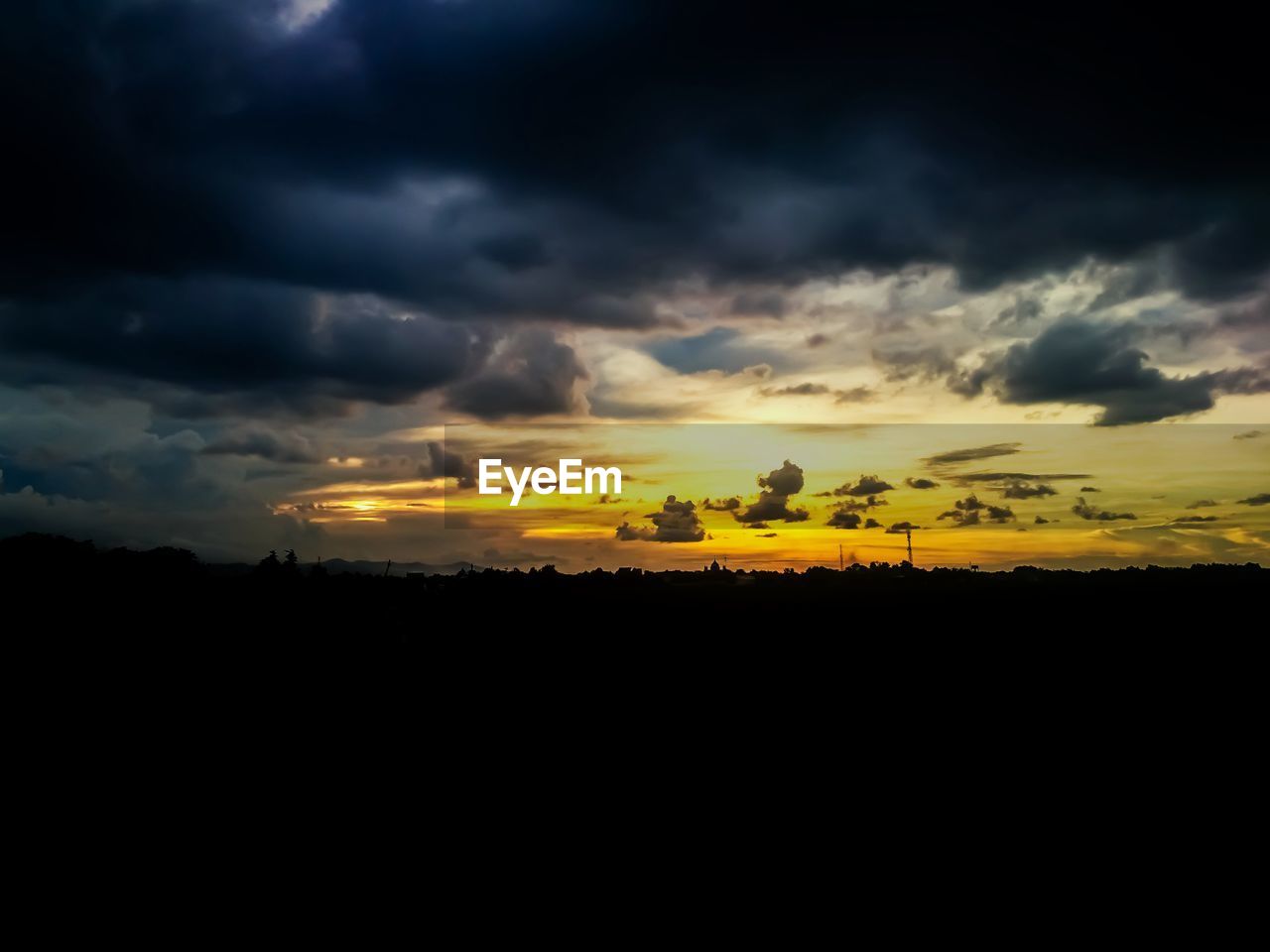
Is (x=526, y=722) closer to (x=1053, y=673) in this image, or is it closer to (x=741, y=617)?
(x=1053, y=673)

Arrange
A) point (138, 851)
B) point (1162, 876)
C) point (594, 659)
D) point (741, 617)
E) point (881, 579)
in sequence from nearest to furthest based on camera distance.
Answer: point (1162, 876) → point (138, 851) → point (594, 659) → point (741, 617) → point (881, 579)

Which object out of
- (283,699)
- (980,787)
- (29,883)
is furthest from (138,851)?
(980,787)

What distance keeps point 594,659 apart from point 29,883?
1725 inches

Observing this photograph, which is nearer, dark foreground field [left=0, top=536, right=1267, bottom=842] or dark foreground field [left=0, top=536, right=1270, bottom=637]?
dark foreground field [left=0, top=536, right=1267, bottom=842]

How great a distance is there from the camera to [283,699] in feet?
172

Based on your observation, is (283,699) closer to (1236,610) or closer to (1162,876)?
(1162,876)

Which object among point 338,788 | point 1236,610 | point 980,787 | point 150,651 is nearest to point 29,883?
point 338,788

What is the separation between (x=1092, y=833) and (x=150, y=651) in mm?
52189

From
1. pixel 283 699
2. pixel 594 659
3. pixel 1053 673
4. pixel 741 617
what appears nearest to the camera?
pixel 283 699

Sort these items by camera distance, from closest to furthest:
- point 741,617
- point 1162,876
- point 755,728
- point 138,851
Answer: point 1162,876 → point 138,851 → point 755,728 → point 741,617

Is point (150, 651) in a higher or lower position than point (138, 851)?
higher

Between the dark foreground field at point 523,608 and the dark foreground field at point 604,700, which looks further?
the dark foreground field at point 523,608

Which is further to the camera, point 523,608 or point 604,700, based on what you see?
point 523,608

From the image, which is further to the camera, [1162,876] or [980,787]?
[980,787]
